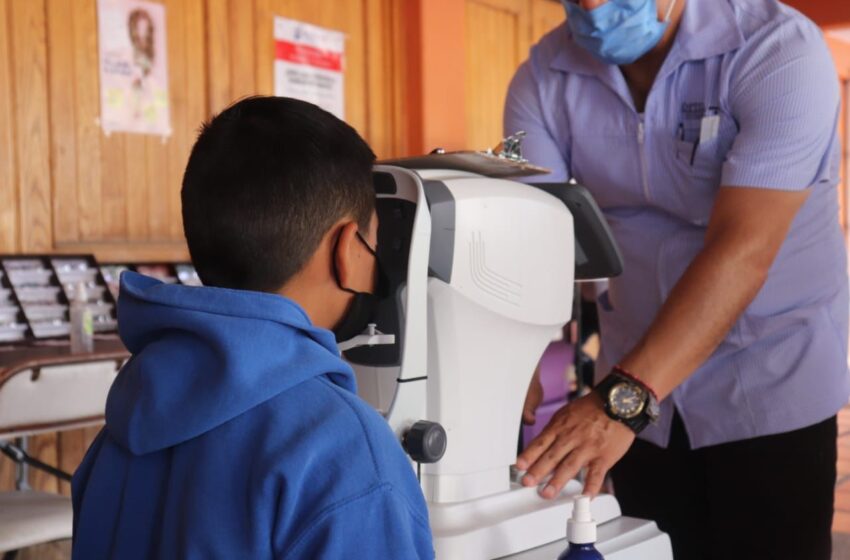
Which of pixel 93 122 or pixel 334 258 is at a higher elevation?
pixel 93 122

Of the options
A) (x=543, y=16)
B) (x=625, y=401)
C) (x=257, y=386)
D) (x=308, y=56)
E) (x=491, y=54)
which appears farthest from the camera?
(x=543, y=16)

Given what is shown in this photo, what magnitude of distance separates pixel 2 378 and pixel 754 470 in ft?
5.12

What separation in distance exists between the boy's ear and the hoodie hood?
0.23ft

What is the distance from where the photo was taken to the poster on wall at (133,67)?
11.1ft

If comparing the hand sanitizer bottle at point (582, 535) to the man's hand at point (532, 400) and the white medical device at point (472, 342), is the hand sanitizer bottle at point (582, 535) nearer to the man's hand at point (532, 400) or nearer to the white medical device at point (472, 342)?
the white medical device at point (472, 342)

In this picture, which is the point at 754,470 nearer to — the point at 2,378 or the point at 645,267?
the point at 645,267

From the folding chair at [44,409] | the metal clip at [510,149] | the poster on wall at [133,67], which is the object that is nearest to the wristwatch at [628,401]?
the metal clip at [510,149]

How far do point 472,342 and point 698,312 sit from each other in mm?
338

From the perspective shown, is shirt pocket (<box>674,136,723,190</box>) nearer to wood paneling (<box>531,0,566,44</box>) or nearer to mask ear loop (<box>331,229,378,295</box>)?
mask ear loop (<box>331,229,378,295</box>)

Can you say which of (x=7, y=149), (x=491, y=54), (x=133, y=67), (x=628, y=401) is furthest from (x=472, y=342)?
(x=491, y=54)

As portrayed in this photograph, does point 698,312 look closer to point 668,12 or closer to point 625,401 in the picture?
point 625,401

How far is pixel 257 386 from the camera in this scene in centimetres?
76

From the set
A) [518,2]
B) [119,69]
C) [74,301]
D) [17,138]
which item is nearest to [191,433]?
[74,301]

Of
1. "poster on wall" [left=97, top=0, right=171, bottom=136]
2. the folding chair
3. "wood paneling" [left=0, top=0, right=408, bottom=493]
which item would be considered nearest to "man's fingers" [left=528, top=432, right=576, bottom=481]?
the folding chair
